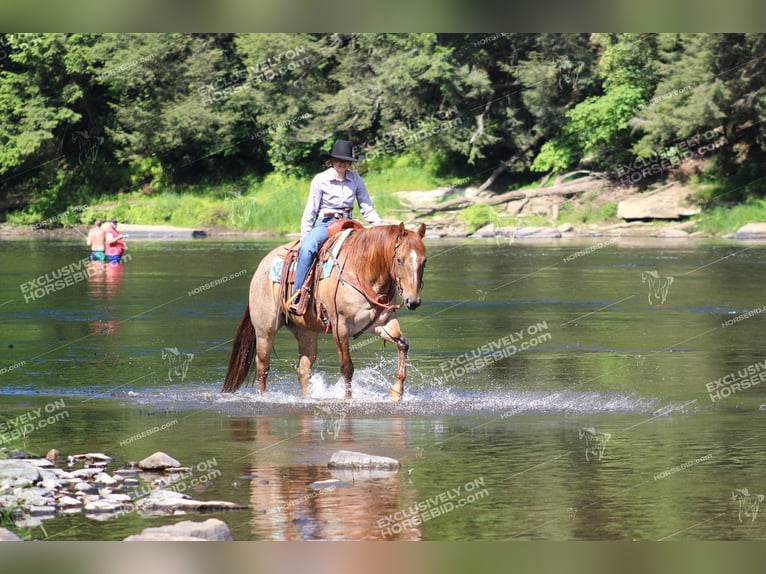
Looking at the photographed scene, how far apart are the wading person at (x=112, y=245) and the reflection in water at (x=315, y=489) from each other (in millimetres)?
26935

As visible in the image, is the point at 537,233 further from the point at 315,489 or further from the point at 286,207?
the point at 315,489

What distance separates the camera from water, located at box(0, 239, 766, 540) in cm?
970

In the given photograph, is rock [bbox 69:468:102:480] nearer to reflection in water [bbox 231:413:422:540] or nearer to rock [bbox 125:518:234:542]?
reflection in water [bbox 231:413:422:540]

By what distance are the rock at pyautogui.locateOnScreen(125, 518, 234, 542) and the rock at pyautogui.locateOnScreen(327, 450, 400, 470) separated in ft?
8.47

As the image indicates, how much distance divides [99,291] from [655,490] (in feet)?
74.6

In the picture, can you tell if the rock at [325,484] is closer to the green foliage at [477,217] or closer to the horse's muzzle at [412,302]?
the horse's muzzle at [412,302]

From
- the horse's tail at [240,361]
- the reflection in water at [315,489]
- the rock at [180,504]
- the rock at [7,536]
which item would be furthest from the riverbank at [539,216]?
the rock at [7,536]

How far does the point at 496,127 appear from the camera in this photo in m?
62.4

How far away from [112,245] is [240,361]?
24.3m

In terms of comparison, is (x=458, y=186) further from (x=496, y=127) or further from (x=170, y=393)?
(x=170, y=393)

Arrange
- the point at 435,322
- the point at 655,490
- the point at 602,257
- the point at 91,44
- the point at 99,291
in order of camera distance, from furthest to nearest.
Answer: the point at 91,44
the point at 602,257
the point at 99,291
the point at 435,322
the point at 655,490

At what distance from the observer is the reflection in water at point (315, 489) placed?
30.1ft

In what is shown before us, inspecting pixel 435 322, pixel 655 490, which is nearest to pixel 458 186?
pixel 435 322
